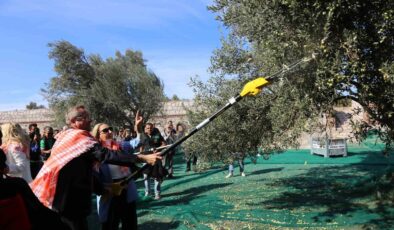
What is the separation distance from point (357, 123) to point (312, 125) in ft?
2.25

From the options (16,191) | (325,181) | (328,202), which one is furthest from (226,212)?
(16,191)

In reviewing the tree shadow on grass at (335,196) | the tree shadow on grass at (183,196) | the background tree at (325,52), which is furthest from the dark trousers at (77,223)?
the tree shadow on grass at (183,196)

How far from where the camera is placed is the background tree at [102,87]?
2978cm

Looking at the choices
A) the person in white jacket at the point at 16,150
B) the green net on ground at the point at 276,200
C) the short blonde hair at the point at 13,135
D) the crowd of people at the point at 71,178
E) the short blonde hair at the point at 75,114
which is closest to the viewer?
the crowd of people at the point at 71,178

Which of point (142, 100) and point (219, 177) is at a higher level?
point (142, 100)

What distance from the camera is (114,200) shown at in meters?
5.77

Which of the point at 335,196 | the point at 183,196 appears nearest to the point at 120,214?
the point at 183,196

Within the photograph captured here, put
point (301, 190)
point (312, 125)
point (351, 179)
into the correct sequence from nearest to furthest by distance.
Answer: point (312, 125), point (301, 190), point (351, 179)

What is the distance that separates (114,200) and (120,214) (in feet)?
0.72

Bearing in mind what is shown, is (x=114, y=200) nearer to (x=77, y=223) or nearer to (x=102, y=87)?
(x=77, y=223)

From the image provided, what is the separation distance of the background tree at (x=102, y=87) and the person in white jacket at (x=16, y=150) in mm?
23334

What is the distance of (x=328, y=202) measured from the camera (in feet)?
30.7

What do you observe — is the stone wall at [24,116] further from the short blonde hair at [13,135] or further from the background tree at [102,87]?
the short blonde hair at [13,135]

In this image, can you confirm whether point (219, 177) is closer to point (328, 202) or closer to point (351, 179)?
point (351, 179)
